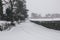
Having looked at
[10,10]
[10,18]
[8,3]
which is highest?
[8,3]

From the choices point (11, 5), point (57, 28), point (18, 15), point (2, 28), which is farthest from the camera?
point (18, 15)

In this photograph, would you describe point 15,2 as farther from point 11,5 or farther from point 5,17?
point 5,17

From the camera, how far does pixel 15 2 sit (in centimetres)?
3362

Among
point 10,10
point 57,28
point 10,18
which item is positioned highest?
point 10,10

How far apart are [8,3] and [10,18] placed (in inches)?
173

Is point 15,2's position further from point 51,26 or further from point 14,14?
point 51,26

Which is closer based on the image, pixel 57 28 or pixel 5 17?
→ pixel 57 28

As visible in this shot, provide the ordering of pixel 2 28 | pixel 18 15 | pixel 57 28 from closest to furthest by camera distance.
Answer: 1. pixel 2 28
2. pixel 57 28
3. pixel 18 15

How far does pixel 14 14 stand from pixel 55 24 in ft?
39.7

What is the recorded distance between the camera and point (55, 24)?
31484 mm

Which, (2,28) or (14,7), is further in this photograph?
(14,7)

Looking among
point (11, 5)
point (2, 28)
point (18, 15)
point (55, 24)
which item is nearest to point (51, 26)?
point (55, 24)

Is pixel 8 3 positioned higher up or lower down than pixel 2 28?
higher up

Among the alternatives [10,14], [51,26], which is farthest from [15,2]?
[51,26]
